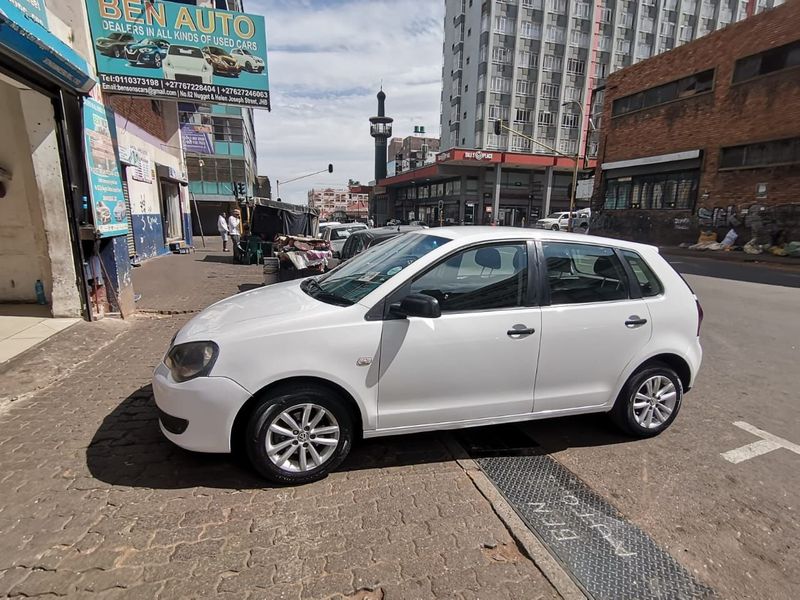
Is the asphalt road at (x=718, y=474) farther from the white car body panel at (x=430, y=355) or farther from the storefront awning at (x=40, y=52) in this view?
the storefront awning at (x=40, y=52)

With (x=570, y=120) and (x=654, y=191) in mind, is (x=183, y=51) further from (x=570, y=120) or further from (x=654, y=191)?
(x=570, y=120)

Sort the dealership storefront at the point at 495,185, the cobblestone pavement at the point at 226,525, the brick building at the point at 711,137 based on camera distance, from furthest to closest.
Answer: the dealership storefront at the point at 495,185, the brick building at the point at 711,137, the cobblestone pavement at the point at 226,525

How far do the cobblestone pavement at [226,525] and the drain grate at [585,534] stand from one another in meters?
0.23

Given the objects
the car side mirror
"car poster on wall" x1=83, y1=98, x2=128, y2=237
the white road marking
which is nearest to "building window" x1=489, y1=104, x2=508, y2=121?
"car poster on wall" x1=83, y1=98, x2=128, y2=237

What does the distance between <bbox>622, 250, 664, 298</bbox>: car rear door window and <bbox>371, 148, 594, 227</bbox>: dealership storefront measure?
36.7 meters

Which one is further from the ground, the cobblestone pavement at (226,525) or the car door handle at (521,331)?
the car door handle at (521,331)

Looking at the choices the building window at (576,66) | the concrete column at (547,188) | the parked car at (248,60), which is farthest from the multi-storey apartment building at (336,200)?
the parked car at (248,60)

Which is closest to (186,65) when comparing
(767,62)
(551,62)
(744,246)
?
(744,246)

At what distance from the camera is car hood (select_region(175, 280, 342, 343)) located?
2.79 metres

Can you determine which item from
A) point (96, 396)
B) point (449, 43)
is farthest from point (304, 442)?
Answer: point (449, 43)

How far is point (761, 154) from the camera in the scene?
1870 centimetres

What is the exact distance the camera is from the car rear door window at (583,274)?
330 cm

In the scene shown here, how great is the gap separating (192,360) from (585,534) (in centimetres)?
259

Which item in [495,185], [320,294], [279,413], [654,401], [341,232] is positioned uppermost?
[495,185]
